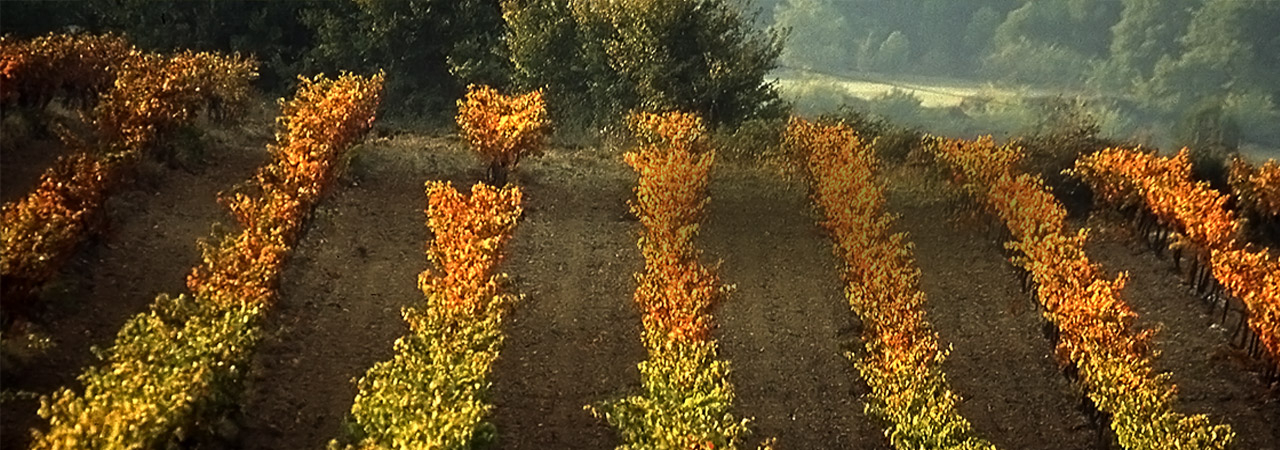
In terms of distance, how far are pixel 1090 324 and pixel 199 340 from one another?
333 inches

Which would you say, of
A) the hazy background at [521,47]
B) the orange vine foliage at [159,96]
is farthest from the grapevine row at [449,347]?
the hazy background at [521,47]

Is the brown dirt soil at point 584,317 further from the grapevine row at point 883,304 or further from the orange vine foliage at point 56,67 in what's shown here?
the orange vine foliage at point 56,67

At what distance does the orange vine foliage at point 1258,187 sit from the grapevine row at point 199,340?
42.6ft

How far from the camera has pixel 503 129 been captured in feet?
47.8

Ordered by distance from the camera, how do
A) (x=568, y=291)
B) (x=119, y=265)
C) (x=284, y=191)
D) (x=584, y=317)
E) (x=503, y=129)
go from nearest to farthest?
(x=119, y=265) < (x=284, y=191) < (x=584, y=317) < (x=568, y=291) < (x=503, y=129)

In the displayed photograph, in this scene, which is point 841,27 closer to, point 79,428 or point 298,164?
point 298,164

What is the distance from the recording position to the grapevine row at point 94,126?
8227 mm

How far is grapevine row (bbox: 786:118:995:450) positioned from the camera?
8.60 metres

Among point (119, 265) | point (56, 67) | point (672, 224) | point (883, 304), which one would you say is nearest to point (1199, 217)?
point (883, 304)

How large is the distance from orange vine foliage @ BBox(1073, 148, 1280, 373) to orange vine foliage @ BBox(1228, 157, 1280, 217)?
0.66 m

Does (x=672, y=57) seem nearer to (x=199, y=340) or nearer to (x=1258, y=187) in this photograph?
(x=1258, y=187)

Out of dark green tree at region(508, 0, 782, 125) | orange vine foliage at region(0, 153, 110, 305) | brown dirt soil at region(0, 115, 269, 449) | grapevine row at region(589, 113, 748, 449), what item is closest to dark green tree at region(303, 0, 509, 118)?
dark green tree at region(508, 0, 782, 125)

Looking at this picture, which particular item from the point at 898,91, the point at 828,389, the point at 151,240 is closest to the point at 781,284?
the point at 828,389

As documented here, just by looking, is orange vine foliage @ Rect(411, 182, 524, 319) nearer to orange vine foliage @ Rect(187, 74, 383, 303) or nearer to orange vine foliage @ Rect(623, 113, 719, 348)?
orange vine foliage @ Rect(187, 74, 383, 303)
